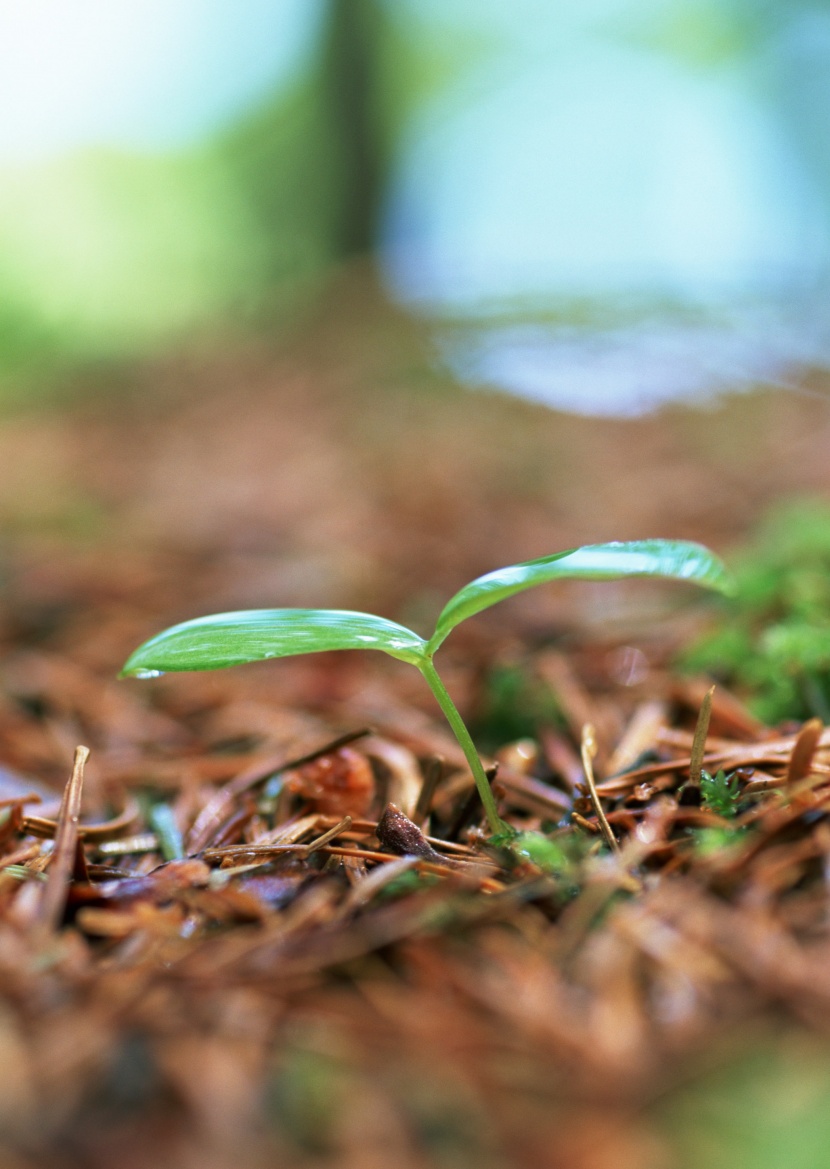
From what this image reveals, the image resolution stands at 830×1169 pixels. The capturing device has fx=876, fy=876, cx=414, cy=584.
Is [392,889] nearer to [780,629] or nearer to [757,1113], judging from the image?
[757,1113]

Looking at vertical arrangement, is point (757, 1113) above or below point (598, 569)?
below

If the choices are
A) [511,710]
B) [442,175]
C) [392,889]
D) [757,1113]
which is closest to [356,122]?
[442,175]

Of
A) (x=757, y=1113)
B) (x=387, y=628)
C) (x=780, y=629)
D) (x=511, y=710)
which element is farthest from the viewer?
(x=511, y=710)

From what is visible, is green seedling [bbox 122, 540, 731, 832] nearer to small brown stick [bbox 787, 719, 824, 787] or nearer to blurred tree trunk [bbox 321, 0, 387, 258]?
small brown stick [bbox 787, 719, 824, 787]

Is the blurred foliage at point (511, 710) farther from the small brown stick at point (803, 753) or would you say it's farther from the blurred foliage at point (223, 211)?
the blurred foliage at point (223, 211)

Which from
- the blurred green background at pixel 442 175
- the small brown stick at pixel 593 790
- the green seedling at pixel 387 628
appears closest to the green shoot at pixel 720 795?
the small brown stick at pixel 593 790

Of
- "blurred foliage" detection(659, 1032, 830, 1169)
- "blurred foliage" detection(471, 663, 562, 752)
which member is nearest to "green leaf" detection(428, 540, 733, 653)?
"blurred foliage" detection(659, 1032, 830, 1169)

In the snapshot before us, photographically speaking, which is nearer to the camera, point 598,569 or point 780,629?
point 598,569
